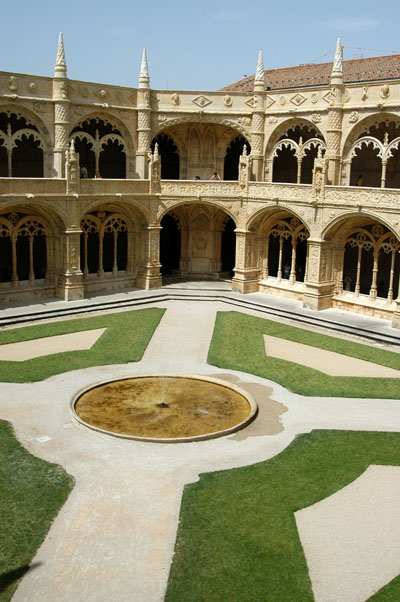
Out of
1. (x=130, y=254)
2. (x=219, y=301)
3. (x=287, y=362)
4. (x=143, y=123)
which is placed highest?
(x=143, y=123)

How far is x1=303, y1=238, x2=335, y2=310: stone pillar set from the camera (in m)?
28.7

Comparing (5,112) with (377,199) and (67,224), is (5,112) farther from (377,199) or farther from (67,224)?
(377,199)

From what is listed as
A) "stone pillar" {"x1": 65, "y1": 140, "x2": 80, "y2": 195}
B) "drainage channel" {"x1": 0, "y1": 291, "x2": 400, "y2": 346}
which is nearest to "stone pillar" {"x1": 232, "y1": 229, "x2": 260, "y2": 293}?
"drainage channel" {"x1": 0, "y1": 291, "x2": 400, "y2": 346}

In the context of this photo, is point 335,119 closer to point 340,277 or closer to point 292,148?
point 292,148

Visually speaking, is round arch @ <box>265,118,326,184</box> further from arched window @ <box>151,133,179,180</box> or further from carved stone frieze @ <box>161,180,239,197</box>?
arched window @ <box>151,133,179,180</box>

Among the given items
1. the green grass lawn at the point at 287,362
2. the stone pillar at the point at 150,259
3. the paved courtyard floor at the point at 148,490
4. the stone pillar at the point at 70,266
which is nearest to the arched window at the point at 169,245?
the stone pillar at the point at 150,259

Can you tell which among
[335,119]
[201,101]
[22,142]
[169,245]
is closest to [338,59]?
[335,119]

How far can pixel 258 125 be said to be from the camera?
3269 centimetres

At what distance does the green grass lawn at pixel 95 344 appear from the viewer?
20.2 meters

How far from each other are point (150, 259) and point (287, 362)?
1249cm

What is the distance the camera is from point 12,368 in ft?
66.4

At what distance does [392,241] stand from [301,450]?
1510 centimetres

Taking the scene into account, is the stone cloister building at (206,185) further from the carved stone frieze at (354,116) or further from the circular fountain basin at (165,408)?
the circular fountain basin at (165,408)

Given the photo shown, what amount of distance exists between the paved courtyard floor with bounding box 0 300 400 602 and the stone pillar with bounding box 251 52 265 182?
605 inches
